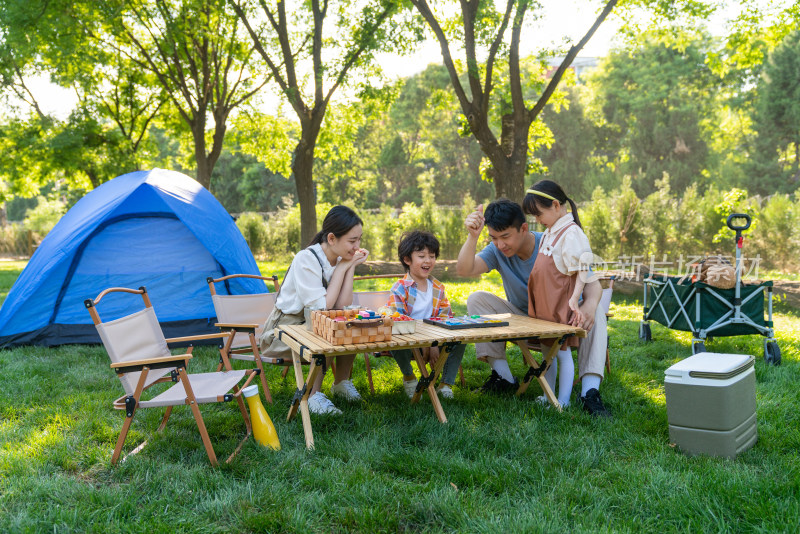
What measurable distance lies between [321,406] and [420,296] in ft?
3.45

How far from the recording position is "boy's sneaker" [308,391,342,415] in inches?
152

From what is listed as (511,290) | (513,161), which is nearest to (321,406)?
(511,290)

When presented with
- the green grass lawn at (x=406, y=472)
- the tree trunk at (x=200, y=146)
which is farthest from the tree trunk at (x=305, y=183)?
the green grass lawn at (x=406, y=472)

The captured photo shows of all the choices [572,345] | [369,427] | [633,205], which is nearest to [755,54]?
[633,205]

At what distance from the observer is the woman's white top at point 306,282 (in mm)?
4066

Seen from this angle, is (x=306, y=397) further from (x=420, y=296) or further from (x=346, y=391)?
(x=420, y=296)

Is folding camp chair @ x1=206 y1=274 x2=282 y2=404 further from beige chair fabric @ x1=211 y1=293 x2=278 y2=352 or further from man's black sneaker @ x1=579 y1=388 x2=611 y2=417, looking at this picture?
man's black sneaker @ x1=579 y1=388 x2=611 y2=417

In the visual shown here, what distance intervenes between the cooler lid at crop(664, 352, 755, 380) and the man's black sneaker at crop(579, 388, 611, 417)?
70 centimetres

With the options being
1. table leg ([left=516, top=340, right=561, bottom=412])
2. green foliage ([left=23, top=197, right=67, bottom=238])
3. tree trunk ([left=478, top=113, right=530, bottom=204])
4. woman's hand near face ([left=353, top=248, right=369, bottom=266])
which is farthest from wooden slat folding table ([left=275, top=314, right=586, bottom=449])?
green foliage ([left=23, top=197, right=67, bottom=238])

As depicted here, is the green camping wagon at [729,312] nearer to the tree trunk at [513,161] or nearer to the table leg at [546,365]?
the table leg at [546,365]

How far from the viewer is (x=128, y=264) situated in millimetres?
6676

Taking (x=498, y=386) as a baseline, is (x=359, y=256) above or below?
above

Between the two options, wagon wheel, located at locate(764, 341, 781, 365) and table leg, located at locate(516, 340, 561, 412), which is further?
wagon wheel, located at locate(764, 341, 781, 365)

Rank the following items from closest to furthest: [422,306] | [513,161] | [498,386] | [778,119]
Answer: [422,306]
[498,386]
[513,161]
[778,119]
